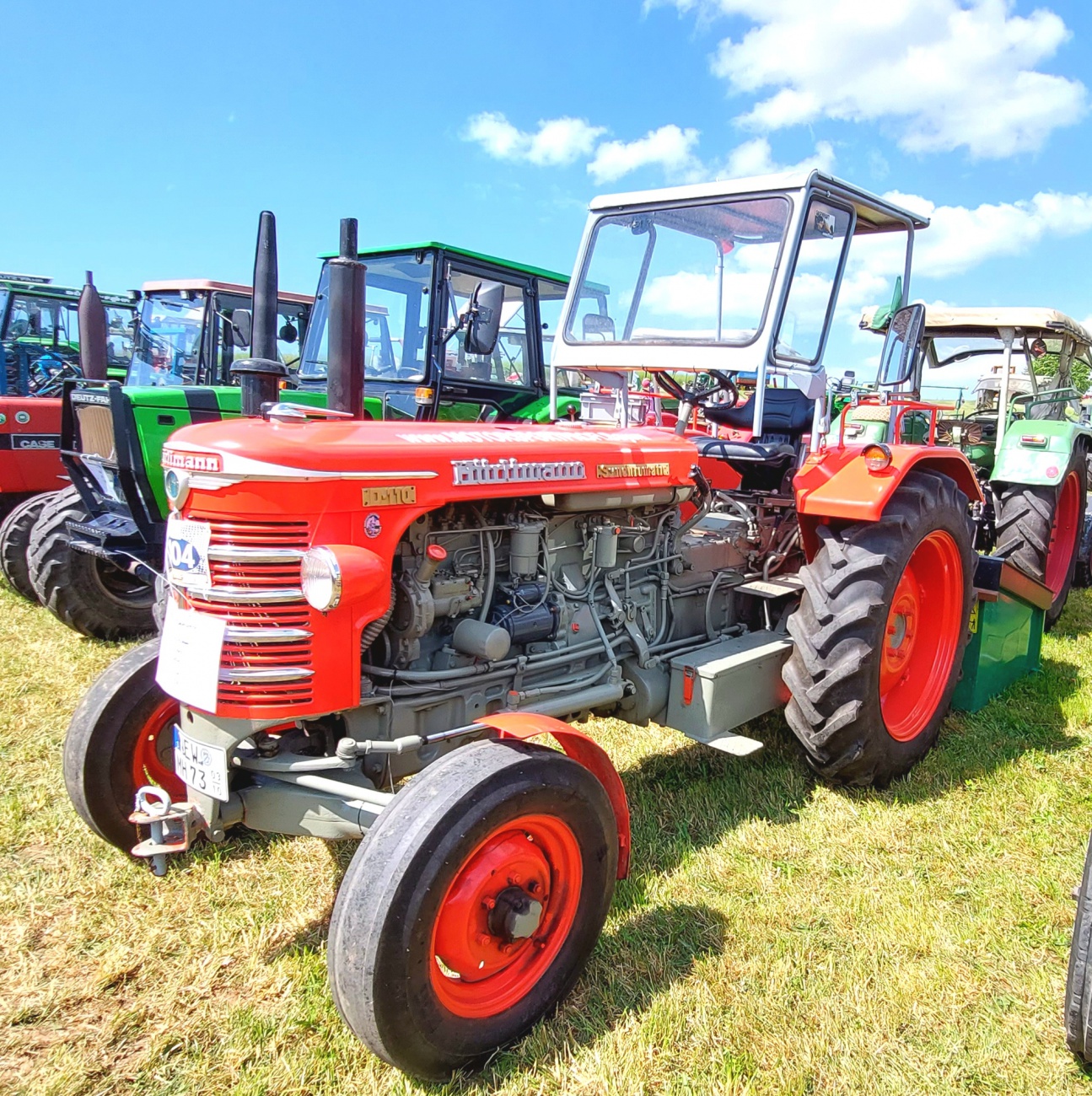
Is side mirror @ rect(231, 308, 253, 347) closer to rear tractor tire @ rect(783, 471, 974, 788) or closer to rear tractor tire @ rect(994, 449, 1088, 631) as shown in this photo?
rear tractor tire @ rect(783, 471, 974, 788)

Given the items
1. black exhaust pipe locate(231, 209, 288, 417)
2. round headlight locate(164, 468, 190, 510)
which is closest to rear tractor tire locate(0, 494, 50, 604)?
black exhaust pipe locate(231, 209, 288, 417)

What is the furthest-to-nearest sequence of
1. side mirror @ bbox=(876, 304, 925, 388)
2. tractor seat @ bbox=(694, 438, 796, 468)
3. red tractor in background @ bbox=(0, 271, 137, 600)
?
red tractor in background @ bbox=(0, 271, 137, 600) < side mirror @ bbox=(876, 304, 925, 388) < tractor seat @ bbox=(694, 438, 796, 468)

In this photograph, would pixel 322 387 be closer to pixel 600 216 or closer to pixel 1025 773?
pixel 600 216

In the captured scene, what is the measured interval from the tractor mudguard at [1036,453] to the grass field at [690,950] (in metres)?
2.47

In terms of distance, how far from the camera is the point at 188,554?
2.24 meters

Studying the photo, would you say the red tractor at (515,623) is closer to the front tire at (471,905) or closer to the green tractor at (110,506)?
the front tire at (471,905)

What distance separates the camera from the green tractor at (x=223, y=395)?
16.0 ft

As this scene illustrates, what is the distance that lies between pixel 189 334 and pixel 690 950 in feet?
22.4

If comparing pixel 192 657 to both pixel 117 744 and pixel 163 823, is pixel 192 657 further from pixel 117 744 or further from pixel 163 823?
pixel 117 744

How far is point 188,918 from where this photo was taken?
2646 mm

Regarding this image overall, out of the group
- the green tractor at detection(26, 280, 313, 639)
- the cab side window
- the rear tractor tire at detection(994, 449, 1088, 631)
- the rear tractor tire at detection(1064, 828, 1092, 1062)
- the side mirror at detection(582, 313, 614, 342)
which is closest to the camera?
the rear tractor tire at detection(1064, 828, 1092, 1062)

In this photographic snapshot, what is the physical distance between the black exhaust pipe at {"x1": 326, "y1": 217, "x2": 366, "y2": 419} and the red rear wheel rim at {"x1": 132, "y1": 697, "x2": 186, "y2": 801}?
1.17m

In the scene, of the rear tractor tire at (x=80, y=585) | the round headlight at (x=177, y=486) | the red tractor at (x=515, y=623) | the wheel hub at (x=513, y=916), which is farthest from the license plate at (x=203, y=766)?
the rear tractor tire at (x=80, y=585)

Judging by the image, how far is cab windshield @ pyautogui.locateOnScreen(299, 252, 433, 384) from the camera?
576cm
